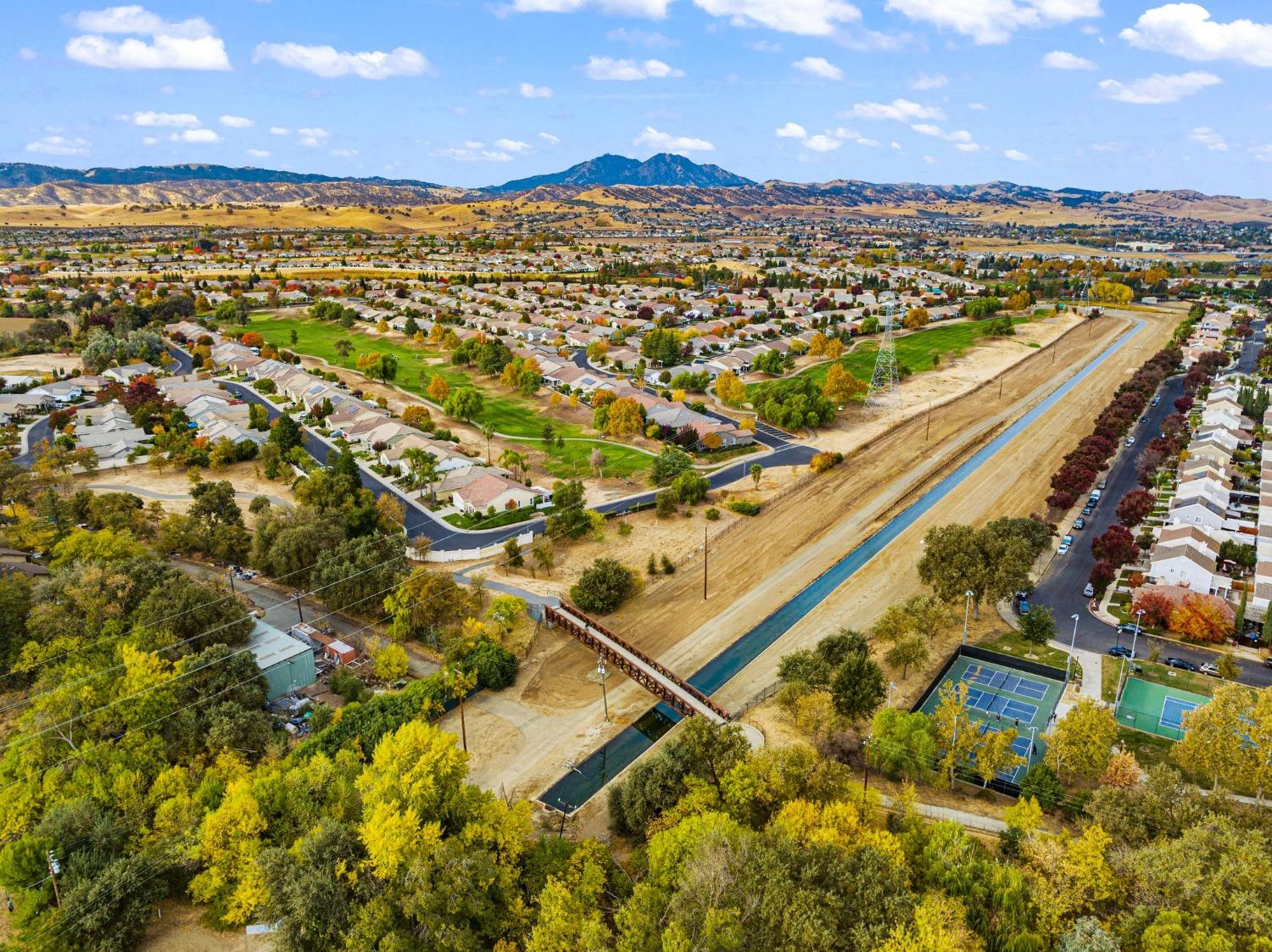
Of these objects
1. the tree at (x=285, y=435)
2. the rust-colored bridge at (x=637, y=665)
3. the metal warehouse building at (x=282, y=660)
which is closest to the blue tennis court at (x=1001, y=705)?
the rust-colored bridge at (x=637, y=665)

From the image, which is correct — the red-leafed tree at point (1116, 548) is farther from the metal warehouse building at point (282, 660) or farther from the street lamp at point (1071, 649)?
the metal warehouse building at point (282, 660)

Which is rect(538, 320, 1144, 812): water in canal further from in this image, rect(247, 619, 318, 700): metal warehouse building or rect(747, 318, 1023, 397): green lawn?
rect(747, 318, 1023, 397): green lawn

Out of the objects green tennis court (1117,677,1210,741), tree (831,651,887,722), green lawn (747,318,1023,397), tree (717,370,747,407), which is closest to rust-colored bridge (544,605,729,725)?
tree (831,651,887,722)

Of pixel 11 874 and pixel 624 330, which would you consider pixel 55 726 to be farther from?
pixel 624 330

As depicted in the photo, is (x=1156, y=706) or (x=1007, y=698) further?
(x=1007, y=698)

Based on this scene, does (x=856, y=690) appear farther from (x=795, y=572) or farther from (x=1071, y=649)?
(x=795, y=572)

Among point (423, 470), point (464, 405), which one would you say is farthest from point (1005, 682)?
point (464, 405)
